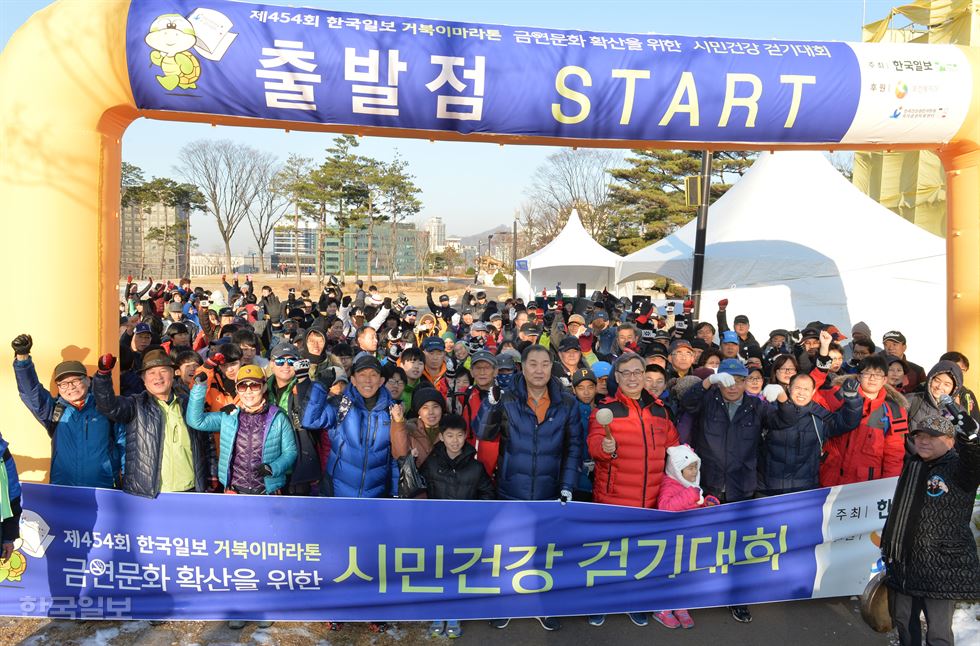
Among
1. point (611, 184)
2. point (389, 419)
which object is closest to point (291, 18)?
point (389, 419)

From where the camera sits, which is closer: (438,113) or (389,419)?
(389,419)

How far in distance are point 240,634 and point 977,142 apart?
680 centimetres

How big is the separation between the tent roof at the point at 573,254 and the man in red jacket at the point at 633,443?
17477mm

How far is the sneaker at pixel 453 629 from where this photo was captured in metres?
3.62

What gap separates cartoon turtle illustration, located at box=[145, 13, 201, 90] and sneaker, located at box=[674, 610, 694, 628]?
192 inches

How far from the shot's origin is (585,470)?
416cm

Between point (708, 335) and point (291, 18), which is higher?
point (291, 18)

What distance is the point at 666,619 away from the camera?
379cm

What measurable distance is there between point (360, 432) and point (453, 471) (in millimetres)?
611

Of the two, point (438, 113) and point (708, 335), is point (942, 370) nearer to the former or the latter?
point (708, 335)

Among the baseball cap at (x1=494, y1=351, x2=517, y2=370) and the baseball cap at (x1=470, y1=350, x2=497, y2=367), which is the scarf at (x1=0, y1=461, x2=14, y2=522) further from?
the baseball cap at (x1=494, y1=351, x2=517, y2=370)

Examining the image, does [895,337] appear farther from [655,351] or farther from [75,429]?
[75,429]

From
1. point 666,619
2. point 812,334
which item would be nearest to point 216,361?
point 666,619

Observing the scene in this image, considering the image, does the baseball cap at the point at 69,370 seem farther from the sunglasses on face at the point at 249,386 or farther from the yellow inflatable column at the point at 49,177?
the sunglasses on face at the point at 249,386
